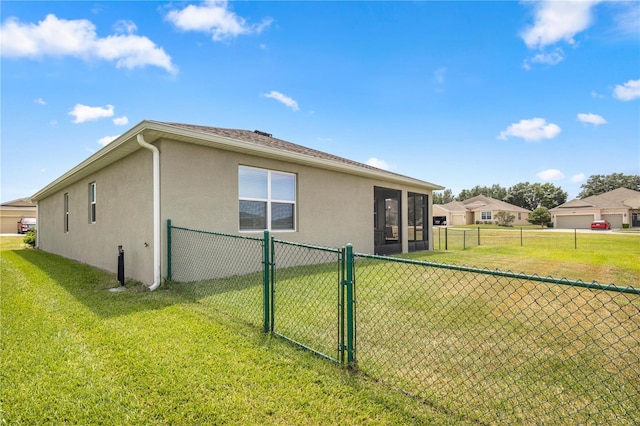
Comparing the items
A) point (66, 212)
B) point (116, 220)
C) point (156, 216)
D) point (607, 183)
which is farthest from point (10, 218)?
point (607, 183)

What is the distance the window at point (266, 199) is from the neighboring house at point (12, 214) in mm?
31769

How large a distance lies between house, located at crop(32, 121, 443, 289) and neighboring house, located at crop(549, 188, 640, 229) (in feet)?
124

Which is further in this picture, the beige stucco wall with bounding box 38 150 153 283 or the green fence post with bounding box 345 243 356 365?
the beige stucco wall with bounding box 38 150 153 283

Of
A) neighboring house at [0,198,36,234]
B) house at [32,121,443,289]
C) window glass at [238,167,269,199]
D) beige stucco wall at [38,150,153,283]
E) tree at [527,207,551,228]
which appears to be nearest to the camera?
house at [32,121,443,289]

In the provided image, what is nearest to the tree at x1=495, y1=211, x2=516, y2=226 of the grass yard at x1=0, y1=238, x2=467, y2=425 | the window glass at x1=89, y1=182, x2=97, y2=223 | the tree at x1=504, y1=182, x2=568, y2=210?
the tree at x1=504, y1=182, x2=568, y2=210

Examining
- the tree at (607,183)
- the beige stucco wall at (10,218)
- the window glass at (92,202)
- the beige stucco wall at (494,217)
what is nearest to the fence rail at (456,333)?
the window glass at (92,202)

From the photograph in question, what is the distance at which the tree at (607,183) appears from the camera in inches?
2318

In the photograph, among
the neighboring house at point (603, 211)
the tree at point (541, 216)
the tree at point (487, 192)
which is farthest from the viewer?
the tree at point (487, 192)

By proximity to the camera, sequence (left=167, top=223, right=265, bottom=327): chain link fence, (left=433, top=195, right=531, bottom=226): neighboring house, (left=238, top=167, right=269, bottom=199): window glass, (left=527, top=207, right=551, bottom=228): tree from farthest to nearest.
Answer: (left=433, top=195, right=531, bottom=226): neighboring house, (left=527, top=207, right=551, bottom=228): tree, (left=238, top=167, right=269, bottom=199): window glass, (left=167, top=223, right=265, bottom=327): chain link fence

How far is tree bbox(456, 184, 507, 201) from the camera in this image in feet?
208

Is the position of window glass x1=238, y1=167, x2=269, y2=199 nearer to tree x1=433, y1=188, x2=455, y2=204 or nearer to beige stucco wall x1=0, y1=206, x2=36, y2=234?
beige stucco wall x1=0, y1=206, x2=36, y2=234

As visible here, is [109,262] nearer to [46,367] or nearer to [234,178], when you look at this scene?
[234,178]

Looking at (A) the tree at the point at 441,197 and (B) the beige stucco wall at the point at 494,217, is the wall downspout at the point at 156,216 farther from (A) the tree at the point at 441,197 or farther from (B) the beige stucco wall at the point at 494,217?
(A) the tree at the point at 441,197

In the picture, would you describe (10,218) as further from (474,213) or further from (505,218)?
(505,218)
